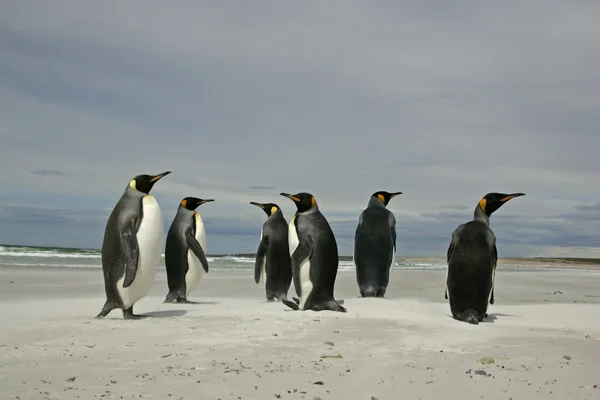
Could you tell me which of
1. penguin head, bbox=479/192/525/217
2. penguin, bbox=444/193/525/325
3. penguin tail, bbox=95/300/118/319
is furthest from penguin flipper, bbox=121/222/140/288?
penguin head, bbox=479/192/525/217

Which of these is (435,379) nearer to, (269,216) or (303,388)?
(303,388)

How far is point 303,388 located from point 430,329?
3.18 meters

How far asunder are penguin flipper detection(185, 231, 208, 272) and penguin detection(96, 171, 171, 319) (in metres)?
2.39

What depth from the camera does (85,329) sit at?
6766 mm

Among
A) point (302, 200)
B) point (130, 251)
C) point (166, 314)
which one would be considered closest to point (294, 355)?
point (130, 251)

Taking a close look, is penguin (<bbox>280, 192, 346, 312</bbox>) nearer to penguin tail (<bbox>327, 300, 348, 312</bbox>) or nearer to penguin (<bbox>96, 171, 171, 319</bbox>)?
penguin tail (<bbox>327, 300, 348, 312</bbox>)

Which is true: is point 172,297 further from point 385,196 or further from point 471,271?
point 471,271

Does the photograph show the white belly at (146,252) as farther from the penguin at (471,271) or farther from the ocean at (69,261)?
the ocean at (69,261)

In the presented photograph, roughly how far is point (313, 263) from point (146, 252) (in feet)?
7.66

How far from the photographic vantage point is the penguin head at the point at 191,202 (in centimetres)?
1162

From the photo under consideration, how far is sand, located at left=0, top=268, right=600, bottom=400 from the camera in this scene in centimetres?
444

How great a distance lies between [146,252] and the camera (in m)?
8.37

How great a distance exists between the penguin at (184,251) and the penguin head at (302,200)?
2114mm

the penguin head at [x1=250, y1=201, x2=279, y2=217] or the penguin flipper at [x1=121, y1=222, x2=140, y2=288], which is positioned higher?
the penguin head at [x1=250, y1=201, x2=279, y2=217]
